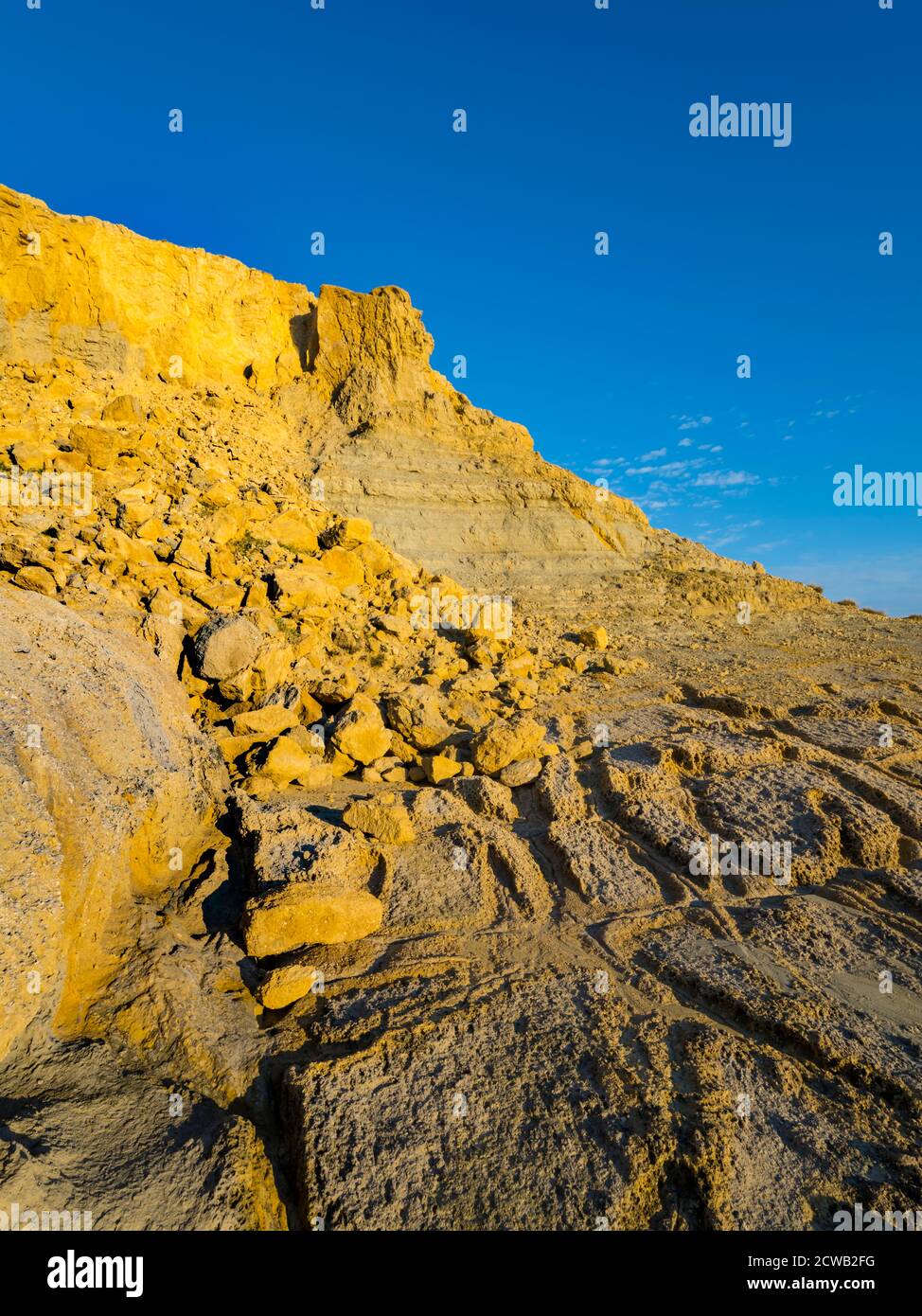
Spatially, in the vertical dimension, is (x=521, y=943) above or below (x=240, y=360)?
below

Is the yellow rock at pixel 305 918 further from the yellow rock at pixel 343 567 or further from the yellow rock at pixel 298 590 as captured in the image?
the yellow rock at pixel 343 567

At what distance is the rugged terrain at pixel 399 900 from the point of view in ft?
7.51

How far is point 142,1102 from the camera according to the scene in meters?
2.30

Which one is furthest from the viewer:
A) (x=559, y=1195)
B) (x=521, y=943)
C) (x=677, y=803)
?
(x=677, y=803)

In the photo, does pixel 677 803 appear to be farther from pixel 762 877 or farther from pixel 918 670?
pixel 918 670

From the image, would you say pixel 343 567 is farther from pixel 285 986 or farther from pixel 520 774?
pixel 285 986

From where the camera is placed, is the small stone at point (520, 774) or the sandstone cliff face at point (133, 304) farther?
the sandstone cliff face at point (133, 304)

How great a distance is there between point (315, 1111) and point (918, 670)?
12.0 m

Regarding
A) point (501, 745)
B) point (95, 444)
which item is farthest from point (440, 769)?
point (95, 444)

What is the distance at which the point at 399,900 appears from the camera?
4148mm

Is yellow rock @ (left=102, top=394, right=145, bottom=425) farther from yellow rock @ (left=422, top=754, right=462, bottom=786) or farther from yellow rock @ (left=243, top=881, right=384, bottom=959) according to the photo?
yellow rock @ (left=243, top=881, right=384, bottom=959)

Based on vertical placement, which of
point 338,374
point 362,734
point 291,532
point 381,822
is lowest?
point 381,822

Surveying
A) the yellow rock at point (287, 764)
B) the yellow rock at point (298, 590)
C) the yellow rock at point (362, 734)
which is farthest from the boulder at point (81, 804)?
the yellow rock at point (298, 590)

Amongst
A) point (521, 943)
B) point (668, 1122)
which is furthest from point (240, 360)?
point (668, 1122)
